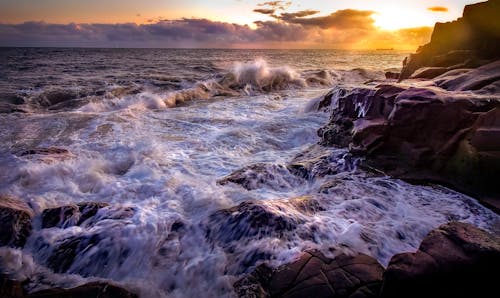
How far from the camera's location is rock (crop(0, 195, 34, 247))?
4156 millimetres

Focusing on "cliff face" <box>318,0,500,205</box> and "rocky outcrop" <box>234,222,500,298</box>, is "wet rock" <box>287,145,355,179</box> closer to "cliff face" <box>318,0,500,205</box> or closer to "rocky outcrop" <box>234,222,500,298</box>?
"cliff face" <box>318,0,500,205</box>

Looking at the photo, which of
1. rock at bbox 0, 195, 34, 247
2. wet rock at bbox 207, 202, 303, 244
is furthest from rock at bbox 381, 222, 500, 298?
rock at bbox 0, 195, 34, 247

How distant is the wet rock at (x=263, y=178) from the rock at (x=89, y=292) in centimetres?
276

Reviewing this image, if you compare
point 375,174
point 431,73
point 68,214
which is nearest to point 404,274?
point 375,174

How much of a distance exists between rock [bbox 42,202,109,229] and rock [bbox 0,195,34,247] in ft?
0.67

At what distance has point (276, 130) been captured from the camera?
9.80 m

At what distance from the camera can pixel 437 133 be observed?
6.09 m

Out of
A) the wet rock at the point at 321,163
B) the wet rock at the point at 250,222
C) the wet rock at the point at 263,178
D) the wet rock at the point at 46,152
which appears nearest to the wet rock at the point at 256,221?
the wet rock at the point at 250,222

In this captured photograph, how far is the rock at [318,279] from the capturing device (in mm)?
3061

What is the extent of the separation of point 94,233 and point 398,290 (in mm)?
3520

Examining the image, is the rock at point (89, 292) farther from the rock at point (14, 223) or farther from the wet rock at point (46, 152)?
the wet rock at point (46, 152)

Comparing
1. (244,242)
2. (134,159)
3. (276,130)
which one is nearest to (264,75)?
(276,130)

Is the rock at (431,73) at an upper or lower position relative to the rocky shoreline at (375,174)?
upper

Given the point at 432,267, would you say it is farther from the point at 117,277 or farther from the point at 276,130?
the point at 276,130
